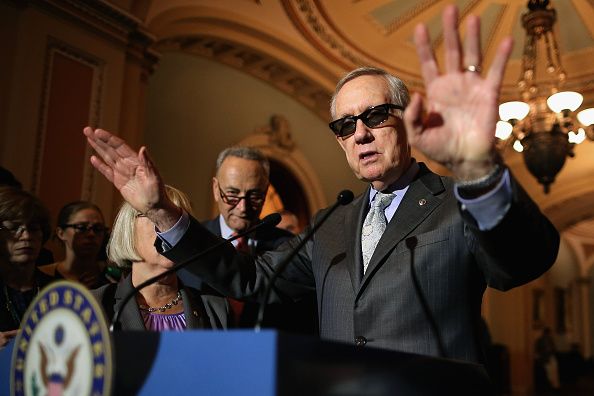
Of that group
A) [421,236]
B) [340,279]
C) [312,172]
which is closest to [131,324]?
[340,279]

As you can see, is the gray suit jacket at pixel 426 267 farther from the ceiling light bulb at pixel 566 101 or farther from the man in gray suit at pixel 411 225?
the ceiling light bulb at pixel 566 101

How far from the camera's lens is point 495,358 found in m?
10.7

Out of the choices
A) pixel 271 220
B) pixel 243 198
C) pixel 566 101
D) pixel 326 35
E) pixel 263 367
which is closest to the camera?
pixel 263 367

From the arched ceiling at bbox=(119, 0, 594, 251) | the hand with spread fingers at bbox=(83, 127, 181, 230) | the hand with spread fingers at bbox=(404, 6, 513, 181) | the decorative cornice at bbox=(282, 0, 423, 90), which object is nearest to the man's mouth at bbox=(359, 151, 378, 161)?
the hand with spread fingers at bbox=(404, 6, 513, 181)

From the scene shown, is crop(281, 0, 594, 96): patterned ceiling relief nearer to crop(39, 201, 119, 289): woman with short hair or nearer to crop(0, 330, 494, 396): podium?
crop(39, 201, 119, 289): woman with short hair

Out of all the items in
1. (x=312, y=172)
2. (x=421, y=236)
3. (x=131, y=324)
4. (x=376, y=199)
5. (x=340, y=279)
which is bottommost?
(x=131, y=324)

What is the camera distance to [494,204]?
116cm

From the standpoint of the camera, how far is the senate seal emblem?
3.12 ft

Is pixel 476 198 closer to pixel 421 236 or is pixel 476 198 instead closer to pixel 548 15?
pixel 421 236

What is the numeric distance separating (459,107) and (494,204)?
0.62 feet

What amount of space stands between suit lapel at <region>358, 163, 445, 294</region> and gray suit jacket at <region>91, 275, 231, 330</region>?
72cm

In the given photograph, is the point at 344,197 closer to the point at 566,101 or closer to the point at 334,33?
the point at 566,101

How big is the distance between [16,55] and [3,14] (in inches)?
10.4

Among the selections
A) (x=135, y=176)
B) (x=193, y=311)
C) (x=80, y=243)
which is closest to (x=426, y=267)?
(x=135, y=176)
